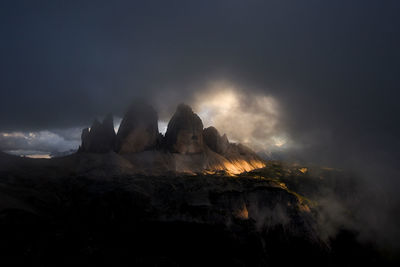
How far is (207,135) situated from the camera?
186 m

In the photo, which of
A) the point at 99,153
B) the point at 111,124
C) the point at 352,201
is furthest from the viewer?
the point at 111,124

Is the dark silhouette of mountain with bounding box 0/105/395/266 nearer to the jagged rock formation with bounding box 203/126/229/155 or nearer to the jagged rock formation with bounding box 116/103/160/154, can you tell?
the jagged rock formation with bounding box 116/103/160/154

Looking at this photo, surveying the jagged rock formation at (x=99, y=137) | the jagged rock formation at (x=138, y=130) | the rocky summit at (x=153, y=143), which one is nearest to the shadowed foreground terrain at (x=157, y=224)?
the rocky summit at (x=153, y=143)

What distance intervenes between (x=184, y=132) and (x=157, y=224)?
90893 millimetres

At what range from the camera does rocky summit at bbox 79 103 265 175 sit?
12581 cm

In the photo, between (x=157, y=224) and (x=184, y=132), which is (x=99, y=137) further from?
(x=157, y=224)

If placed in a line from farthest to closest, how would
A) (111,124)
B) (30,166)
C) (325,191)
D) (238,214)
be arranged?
(111,124) < (325,191) < (30,166) < (238,214)

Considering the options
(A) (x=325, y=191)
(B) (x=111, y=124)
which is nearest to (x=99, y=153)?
(B) (x=111, y=124)

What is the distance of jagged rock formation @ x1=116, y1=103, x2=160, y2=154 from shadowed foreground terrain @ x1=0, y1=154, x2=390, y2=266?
1752 inches

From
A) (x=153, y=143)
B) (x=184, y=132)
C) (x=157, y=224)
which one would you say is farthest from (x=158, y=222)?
(x=184, y=132)

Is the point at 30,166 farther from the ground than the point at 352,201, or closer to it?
farther from the ground

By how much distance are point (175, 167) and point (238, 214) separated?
66808 millimetres

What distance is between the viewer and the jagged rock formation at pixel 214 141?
7131 inches

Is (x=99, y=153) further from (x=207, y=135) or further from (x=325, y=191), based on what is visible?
(x=325, y=191)
